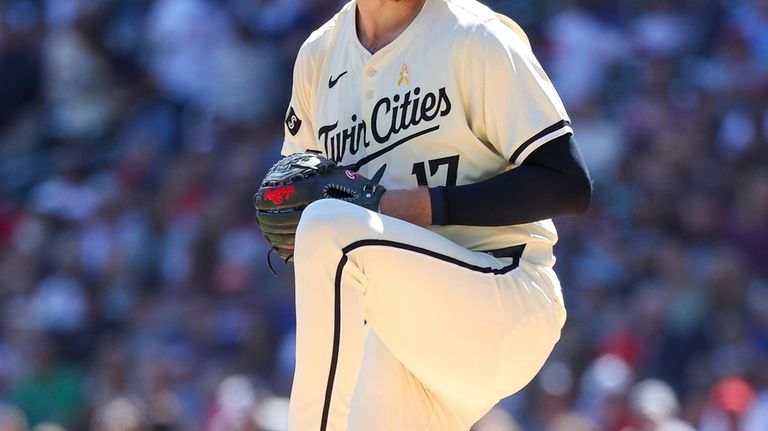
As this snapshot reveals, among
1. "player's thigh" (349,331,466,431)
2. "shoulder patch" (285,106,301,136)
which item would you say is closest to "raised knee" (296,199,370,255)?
"player's thigh" (349,331,466,431)

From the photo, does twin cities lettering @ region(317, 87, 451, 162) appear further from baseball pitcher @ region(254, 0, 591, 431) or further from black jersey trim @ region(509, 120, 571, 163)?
black jersey trim @ region(509, 120, 571, 163)

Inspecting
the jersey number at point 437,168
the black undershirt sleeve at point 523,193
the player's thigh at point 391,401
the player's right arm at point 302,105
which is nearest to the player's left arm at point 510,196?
the black undershirt sleeve at point 523,193

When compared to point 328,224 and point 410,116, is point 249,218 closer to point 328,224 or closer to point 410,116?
point 410,116

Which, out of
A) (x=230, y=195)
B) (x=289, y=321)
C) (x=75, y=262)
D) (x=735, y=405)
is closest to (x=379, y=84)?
(x=735, y=405)

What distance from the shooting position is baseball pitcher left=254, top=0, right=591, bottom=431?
2771mm

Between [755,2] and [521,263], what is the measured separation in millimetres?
5307

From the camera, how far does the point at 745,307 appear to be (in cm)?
659

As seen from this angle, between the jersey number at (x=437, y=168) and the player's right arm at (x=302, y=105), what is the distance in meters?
0.44

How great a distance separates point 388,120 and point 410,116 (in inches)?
2.7

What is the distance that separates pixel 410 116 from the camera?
10.2 feet

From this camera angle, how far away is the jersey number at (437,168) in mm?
3088

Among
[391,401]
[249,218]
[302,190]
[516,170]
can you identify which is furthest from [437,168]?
[249,218]

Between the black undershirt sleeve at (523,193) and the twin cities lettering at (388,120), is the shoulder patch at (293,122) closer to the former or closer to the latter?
the twin cities lettering at (388,120)

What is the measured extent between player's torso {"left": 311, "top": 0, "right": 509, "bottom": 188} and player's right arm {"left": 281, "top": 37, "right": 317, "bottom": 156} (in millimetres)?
161
